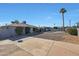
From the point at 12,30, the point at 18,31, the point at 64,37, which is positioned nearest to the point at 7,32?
the point at 12,30

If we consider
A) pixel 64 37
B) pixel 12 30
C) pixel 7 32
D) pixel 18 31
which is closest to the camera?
pixel 64 37

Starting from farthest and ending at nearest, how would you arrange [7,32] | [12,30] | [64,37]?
[12,30], [7,32], [64,37]

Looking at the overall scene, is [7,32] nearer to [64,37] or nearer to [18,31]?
[18,31]

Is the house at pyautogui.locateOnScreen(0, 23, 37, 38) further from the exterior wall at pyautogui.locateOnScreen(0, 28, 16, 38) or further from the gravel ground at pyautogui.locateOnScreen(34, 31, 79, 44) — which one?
the gravel ground at pyautogui.locateOnScreen(34, 31, 79, 44)

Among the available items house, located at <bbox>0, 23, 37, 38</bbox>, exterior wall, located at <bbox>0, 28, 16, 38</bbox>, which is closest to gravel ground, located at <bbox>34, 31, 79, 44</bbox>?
house, located at <bbox>0, 23, 37, 38</bbox>

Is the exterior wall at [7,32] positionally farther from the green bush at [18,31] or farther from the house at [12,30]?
the green bush at [18,31]

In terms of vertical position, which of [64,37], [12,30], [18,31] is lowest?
[64,37]

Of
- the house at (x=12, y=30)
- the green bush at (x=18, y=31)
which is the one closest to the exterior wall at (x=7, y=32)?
the house at (x=12, y=30)

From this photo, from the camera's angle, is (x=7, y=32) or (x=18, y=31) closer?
(x=7, y=32)

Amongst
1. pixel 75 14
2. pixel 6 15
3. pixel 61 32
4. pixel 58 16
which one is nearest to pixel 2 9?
pixel 6 15

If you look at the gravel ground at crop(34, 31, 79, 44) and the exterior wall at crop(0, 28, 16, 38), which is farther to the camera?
the exterior wall at crop(0, 28, 16, 38)

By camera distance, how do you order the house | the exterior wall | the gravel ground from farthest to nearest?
the house
the exterior wall
the gravel ground

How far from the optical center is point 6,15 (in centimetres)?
1381

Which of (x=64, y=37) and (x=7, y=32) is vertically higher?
(x=7, y=32)
